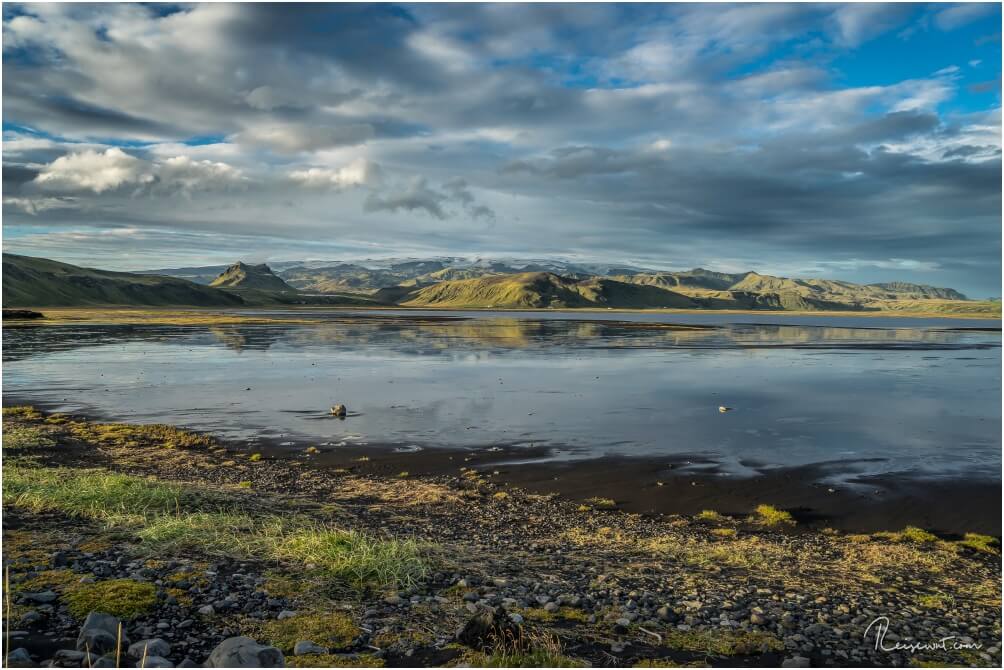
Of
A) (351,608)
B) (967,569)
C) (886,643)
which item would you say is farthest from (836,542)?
(351,608)

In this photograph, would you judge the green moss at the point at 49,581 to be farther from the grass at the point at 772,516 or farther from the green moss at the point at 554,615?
the grass at the point at 772,516

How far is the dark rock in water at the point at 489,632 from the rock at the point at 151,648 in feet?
13.2

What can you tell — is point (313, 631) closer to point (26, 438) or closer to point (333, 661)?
point (333, 661)

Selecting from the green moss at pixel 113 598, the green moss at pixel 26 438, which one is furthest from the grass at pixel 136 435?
the green moss at pixel 113 598

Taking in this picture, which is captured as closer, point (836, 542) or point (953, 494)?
point (836, 542)

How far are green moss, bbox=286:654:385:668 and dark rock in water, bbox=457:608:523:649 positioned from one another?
1290 mm

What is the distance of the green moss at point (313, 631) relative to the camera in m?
9.05

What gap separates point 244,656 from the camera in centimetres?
783

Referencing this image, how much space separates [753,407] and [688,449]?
13226 millimetres

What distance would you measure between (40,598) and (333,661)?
4972 millimetres

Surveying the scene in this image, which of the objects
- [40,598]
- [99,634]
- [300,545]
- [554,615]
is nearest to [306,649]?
[99,634]

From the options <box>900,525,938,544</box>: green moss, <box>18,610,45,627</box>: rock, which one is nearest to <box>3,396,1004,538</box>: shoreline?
<box>900,525,938,544</box>: green moss

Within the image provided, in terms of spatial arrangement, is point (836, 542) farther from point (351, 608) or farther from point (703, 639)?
point (351, 608)

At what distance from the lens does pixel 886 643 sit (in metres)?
9.98
